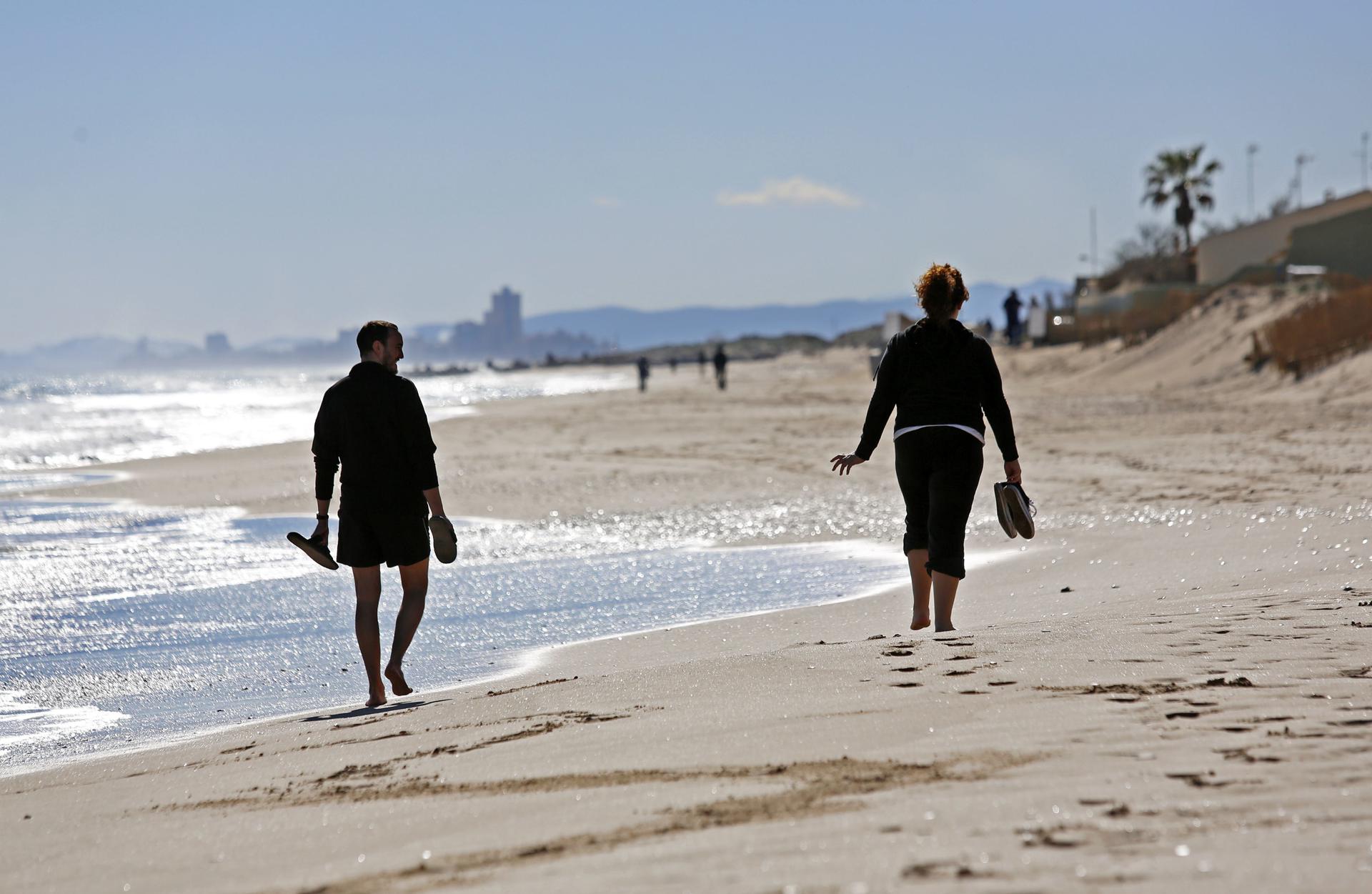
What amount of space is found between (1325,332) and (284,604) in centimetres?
2026

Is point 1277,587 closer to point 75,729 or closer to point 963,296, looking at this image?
point 963,296

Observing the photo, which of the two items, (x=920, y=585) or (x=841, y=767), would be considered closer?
(x=841, y=767)

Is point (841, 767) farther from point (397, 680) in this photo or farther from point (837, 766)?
point (397, 680)

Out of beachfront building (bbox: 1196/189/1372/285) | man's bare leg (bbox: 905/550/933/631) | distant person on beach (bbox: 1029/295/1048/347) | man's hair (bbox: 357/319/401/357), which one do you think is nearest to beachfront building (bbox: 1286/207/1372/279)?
beachfront building (bbox: 1196/189/1372/285)

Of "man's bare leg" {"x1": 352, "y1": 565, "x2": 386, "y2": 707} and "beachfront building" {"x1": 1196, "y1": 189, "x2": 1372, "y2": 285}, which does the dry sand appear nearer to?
"man's bare leg" {"x1": 352, "y1": 565, "x2": 386, "y2": 707}

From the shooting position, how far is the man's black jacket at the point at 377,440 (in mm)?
5781

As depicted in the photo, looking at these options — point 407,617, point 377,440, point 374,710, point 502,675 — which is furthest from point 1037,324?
point 374,710

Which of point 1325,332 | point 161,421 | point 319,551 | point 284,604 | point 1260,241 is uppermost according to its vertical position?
point 1260,241

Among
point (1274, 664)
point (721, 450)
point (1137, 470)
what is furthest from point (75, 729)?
point (721, 450)

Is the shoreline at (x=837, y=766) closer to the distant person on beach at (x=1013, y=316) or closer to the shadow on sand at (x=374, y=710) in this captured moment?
the shadow on sand at (x=374, y=710)

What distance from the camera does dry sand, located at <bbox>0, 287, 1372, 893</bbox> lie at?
2.90m

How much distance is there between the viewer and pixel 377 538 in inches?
229

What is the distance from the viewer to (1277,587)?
6602mm

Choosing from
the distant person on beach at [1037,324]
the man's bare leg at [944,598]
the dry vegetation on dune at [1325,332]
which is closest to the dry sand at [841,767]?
the man's bare leg at [944,598]
